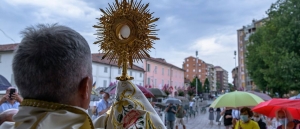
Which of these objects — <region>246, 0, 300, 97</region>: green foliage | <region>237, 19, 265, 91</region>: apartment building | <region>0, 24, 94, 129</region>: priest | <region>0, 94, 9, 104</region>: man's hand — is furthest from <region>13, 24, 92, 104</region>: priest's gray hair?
<region>237, 19, 265, 91</region>: apartment building

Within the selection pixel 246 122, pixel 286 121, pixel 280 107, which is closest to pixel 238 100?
pixel 246 122

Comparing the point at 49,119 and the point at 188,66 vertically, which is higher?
the point at 188,66

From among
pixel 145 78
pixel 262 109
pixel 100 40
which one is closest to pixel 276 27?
pixel 262 109

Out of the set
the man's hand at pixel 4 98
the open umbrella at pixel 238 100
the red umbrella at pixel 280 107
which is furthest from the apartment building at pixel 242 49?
the man's hand at pixel 4 98

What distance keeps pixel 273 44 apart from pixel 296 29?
2567 mm

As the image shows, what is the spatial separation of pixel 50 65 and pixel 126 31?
855mm

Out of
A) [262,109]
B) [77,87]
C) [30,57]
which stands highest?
[30,57]

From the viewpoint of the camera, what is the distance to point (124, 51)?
2.01 m

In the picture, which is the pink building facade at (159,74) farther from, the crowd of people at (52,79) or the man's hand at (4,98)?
the crowd of people at (52,79)

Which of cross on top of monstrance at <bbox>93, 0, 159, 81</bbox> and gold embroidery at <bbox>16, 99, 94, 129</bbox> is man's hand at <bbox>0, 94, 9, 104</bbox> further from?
gold embroidery at <bbox>16, 99, 94, 129</bbox>

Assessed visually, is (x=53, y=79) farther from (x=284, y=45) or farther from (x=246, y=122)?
(x=284, y=45)

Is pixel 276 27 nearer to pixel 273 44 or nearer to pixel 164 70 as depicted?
pixel 273 44

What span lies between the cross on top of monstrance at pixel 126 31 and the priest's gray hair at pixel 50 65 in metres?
0.69

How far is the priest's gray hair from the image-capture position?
4.01 feet
